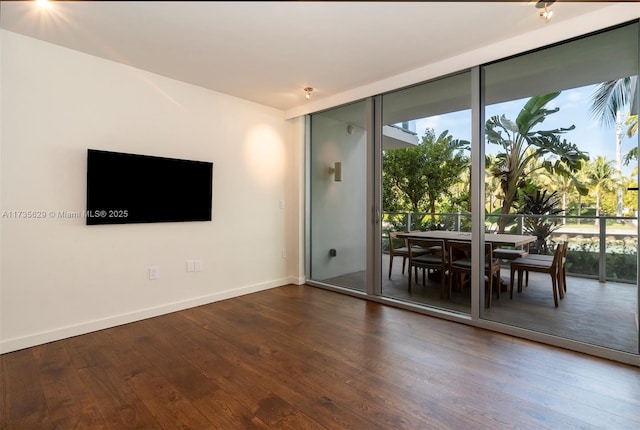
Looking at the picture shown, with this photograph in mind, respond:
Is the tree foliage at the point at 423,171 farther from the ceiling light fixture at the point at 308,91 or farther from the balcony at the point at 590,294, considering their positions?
the ceiling light fixture at the point at 308,91

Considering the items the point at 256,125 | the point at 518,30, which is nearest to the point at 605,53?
the point at 518,30

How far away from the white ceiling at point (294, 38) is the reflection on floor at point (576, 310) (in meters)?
2.07

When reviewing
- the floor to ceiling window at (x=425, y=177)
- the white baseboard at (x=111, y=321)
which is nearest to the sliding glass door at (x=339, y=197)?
the floor to ceiling window at (x=425, y=177)

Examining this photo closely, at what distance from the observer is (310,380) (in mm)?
2088

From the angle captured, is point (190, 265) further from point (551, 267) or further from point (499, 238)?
point (551, 267)

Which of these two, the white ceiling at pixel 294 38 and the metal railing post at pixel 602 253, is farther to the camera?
the metal railing post at pixel 602 253

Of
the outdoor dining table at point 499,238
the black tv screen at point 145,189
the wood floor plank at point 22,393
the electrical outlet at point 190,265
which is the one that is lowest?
the wood floor plank at point 22,393

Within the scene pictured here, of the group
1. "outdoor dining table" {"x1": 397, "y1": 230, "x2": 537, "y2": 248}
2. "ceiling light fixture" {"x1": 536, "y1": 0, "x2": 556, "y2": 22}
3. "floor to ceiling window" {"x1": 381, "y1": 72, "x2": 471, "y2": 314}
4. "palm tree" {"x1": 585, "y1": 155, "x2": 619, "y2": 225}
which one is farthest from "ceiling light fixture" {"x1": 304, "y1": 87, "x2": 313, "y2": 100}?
"palm tree" {"x1": 585, "y1": 155, "x2": 619, "y2": 225}

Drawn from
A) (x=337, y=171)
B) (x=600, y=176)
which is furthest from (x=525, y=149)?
(x=337, y=171)

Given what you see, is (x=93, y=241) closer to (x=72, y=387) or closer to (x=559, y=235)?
(x=72, y=387)

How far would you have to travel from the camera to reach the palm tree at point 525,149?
2.68m

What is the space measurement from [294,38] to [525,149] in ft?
7.42

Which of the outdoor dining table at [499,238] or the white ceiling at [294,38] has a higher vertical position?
the white ceiling at [294,38]

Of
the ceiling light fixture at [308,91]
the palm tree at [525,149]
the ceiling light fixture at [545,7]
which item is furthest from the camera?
the ceiling light fixture at [308,91]
